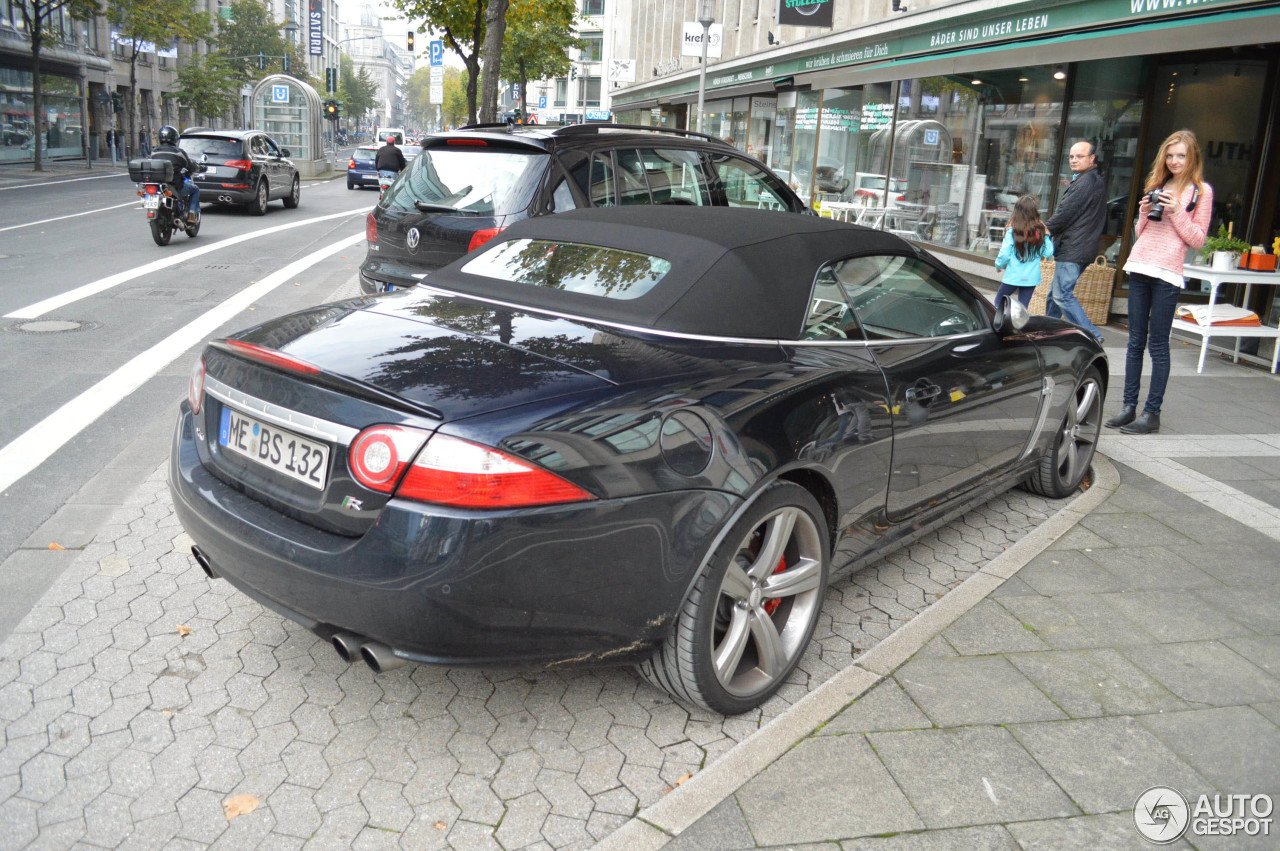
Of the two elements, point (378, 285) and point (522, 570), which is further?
point (378, 285)

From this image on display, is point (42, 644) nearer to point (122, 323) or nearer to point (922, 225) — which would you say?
point (122, 323)

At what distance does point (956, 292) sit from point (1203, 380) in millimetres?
5531

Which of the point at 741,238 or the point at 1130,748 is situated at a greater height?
the point at 741,238

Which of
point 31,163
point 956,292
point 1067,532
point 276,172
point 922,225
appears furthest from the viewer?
point 31,163

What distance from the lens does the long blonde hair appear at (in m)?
6.60

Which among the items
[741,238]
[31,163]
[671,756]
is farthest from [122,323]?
[31,163]

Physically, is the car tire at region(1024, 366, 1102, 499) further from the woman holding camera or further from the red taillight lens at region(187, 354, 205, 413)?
the red taillight lens at region(187, 354, 205, 413)

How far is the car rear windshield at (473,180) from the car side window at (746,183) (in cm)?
165

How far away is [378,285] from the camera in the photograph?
7.31m

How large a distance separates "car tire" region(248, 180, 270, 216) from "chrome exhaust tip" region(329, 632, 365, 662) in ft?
66.7

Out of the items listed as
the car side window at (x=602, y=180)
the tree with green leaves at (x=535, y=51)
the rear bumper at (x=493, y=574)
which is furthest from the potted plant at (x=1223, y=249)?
the tree with green leaves at (x=535, y=51)

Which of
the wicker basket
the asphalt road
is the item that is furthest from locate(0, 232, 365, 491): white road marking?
the wicker basket

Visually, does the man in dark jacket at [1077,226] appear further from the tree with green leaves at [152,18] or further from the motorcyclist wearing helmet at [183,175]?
the tree with green leaves at [152,18]

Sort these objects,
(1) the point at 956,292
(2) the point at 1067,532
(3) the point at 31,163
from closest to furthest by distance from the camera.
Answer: (1) the point at 956,292 < (2) the point at 1067,532 < (3) the point at 31,163
